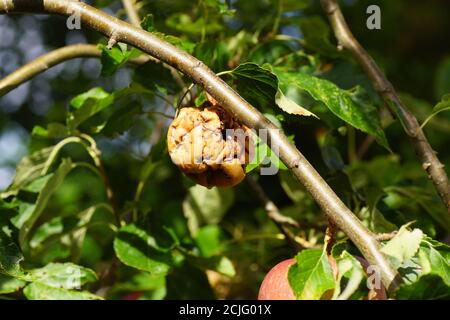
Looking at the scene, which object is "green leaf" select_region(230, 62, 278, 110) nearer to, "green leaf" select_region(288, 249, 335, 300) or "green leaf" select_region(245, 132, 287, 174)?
"green leaf" select_region(245, 132, 287, 174)

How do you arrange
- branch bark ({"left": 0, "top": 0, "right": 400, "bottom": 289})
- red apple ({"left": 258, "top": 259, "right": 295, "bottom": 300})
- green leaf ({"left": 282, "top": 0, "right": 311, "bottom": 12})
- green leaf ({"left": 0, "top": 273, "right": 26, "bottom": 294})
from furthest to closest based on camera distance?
green leaf ({"left": 282, "top": 0, "right": 311, "bottom": 12}), green leaf ({"left": 0, "top": 273, "right": 26, "bottom": 294}), red apple ({"left": 258, "top": 259, "right": 295, "bottom": 300}), branch bark ({"left": 0, "top": 0, "right": 400, "bottom": 289})

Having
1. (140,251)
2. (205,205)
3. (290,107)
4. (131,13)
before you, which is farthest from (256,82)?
(205,205)

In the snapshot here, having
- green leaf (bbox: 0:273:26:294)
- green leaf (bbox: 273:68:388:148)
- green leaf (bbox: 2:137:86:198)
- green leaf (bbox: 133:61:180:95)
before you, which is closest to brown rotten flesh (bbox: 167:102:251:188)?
green leaf (bbox: 273:68:388:148)

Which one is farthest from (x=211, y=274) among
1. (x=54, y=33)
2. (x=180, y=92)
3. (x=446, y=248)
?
(x=54, y=33)

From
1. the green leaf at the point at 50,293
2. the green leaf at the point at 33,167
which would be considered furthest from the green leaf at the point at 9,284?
the green leaf at the point at 33,167

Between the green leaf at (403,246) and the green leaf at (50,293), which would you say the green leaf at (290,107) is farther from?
the green leaf at (50,293)
